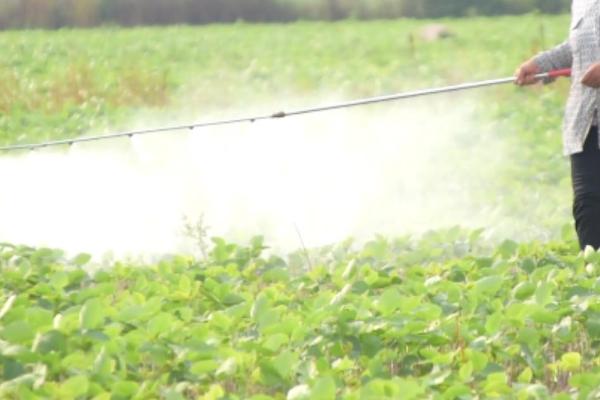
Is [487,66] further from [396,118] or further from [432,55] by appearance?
[396,118]

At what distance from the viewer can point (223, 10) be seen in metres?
26.5

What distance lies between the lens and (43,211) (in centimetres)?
1018

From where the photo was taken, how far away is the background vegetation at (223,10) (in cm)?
2416

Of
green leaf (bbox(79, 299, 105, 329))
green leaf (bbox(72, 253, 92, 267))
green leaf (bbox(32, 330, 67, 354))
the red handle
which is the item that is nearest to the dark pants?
the red handle

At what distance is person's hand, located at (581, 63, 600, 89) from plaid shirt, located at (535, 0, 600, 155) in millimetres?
115

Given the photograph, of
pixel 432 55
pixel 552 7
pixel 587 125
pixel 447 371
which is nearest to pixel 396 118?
pixel 432 55

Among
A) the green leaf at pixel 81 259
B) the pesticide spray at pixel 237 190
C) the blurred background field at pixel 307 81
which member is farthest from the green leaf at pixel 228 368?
the blurred background field at pixel 307 81

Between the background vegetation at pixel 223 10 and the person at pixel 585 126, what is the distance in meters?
17.0

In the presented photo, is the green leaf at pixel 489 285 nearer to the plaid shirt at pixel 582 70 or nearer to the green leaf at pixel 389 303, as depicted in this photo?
the green leaf at pixel 389 303

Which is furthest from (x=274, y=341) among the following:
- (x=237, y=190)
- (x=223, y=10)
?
(x=223, y=10)

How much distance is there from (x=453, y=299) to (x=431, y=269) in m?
0.94

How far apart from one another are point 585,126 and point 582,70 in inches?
8.6

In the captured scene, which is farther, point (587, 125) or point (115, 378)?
point (587, 125)

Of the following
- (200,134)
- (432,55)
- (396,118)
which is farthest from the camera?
(432,55)
